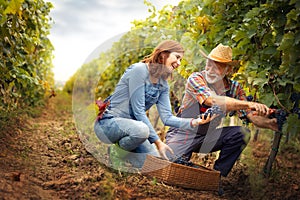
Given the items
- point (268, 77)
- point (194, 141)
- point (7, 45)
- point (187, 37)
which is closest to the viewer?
point (268, 77)

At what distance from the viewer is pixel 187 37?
3.88 meters

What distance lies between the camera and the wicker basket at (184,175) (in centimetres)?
286

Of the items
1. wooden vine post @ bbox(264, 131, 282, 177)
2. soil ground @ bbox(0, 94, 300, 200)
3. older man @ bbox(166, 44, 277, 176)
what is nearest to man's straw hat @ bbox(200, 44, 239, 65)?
older man @ bbox(166, 44, 277, 176)

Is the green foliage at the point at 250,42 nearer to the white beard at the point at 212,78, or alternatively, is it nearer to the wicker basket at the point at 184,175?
the white beard at the point at 212,78

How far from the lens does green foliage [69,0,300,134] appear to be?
2475mm

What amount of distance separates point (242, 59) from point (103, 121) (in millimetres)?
1190

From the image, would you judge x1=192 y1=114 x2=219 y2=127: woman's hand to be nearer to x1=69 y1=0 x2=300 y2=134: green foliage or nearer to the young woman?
the young woman

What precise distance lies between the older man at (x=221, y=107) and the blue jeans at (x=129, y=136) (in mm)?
229

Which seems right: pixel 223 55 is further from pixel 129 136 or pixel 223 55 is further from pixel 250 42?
pixel 129 136

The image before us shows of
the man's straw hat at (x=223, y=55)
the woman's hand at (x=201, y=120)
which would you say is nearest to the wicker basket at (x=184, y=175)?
the woman's hand at (x=201, y=120)

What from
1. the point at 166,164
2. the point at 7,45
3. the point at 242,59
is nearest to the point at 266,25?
the point at 242,59

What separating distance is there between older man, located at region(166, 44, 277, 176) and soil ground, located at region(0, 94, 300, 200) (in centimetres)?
29

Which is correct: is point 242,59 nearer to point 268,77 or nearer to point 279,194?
point 268,77

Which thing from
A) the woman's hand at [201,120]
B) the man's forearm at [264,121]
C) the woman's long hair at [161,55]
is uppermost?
the woman's long hair at [161,55]
